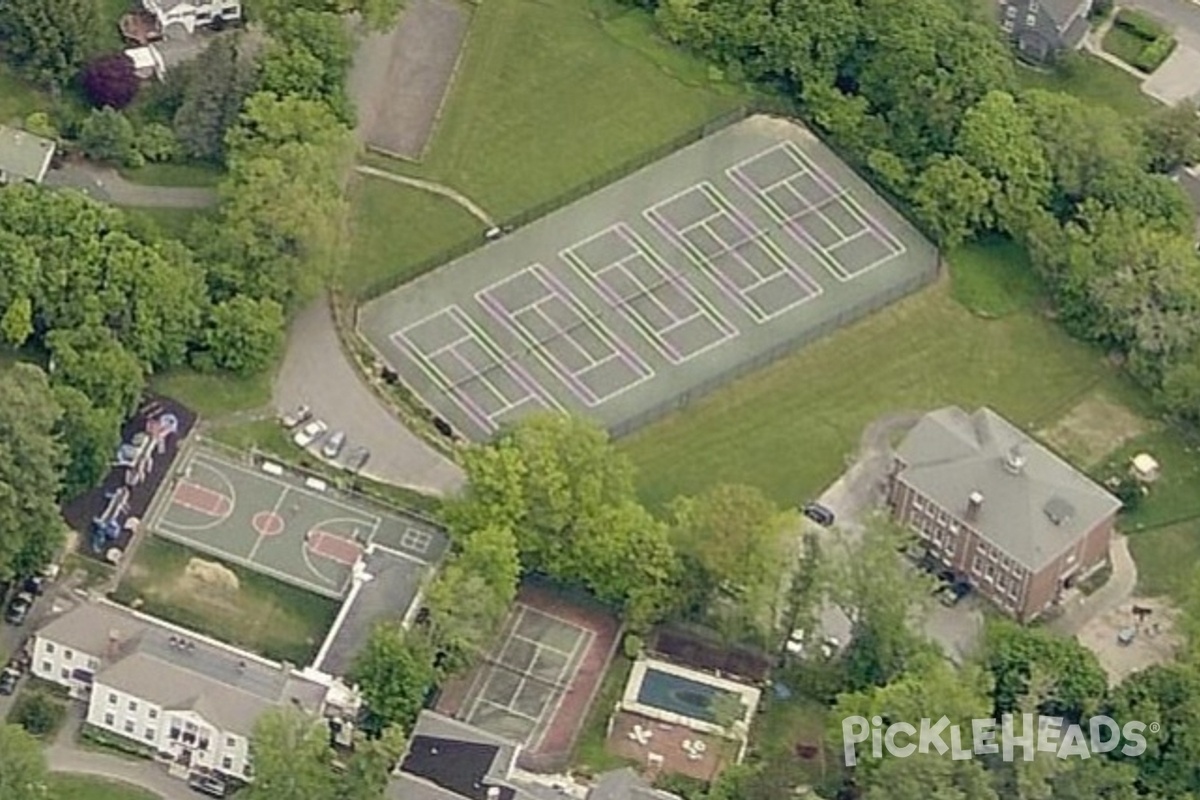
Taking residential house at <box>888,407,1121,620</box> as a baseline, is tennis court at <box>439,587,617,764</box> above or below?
below

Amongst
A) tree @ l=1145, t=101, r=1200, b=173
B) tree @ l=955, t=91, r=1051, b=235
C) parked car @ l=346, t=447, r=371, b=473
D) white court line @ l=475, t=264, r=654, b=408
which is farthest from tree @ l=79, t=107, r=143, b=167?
tree @ l=1145, t=101, r=1200, b=173

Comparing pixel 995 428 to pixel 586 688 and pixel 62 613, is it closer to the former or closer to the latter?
pixel 586 688

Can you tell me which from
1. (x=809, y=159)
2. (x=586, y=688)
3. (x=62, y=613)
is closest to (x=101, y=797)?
(x=62, y=613)

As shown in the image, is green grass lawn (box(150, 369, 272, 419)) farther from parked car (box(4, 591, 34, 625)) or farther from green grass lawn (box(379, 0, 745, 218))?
green grass lawn (box(379, 0, 745, 218))

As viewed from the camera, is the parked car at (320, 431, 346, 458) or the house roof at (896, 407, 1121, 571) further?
the parked car at (320, 431, 346, 458)

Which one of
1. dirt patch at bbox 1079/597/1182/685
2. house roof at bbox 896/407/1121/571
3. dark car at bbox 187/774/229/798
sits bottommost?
dark car at bbox 187/774/229/798

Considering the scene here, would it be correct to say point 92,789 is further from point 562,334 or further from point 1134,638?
point 1134,638
